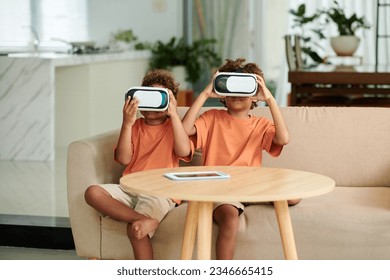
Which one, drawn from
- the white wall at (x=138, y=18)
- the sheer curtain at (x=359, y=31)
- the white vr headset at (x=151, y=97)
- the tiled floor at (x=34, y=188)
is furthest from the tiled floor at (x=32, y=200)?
the sheer curtain at (x=359, y=31)

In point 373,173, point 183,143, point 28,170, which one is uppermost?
point 183,143

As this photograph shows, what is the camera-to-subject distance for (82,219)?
305 cm

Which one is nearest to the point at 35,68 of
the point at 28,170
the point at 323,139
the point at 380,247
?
the point at 28,170

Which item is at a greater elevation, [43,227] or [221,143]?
[221,143]

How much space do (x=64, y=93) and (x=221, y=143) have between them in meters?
4.10

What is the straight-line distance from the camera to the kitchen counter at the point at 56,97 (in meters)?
6.08

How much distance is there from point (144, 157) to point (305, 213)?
65 cm

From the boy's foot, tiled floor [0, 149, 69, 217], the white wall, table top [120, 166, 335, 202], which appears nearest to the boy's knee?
the boy's foot

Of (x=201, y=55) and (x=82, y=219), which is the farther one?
(x=201, y=55)

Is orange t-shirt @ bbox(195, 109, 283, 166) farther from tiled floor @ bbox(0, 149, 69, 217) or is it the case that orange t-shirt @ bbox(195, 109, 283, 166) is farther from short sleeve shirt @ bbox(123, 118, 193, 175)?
tiled floor @ bbox(0, 149, 69, 217)

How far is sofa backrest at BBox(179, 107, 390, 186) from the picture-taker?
3.43m

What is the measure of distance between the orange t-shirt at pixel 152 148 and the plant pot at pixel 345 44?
392 cm

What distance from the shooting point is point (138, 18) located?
938 centimetres
